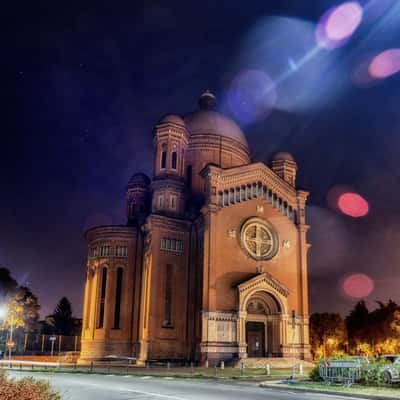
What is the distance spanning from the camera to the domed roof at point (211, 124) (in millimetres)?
60112

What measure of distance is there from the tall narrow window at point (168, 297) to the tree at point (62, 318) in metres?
73.5

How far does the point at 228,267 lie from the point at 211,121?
2199 cm

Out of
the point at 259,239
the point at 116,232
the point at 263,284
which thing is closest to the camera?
the point at 263,284

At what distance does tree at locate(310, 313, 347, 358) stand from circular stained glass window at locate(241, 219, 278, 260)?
42311mm

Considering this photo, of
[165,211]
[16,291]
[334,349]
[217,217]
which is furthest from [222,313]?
[334,349]

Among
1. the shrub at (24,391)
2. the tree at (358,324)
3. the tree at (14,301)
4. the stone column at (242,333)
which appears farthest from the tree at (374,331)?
the shrub at (24,391)

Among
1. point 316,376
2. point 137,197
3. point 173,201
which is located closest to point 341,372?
point 316,376

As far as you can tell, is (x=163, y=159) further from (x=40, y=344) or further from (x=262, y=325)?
(x=40, y=344)

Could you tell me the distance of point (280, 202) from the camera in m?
51.9

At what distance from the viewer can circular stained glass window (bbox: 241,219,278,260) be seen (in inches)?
1897

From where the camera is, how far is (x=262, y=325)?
48.1 m

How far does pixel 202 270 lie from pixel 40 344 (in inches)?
1823

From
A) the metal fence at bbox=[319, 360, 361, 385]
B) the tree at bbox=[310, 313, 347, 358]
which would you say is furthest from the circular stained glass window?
the tree at bbox=[310, 313, 347, 358]

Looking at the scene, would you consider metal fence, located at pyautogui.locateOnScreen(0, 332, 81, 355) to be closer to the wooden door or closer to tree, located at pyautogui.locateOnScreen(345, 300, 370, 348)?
the wooden door
